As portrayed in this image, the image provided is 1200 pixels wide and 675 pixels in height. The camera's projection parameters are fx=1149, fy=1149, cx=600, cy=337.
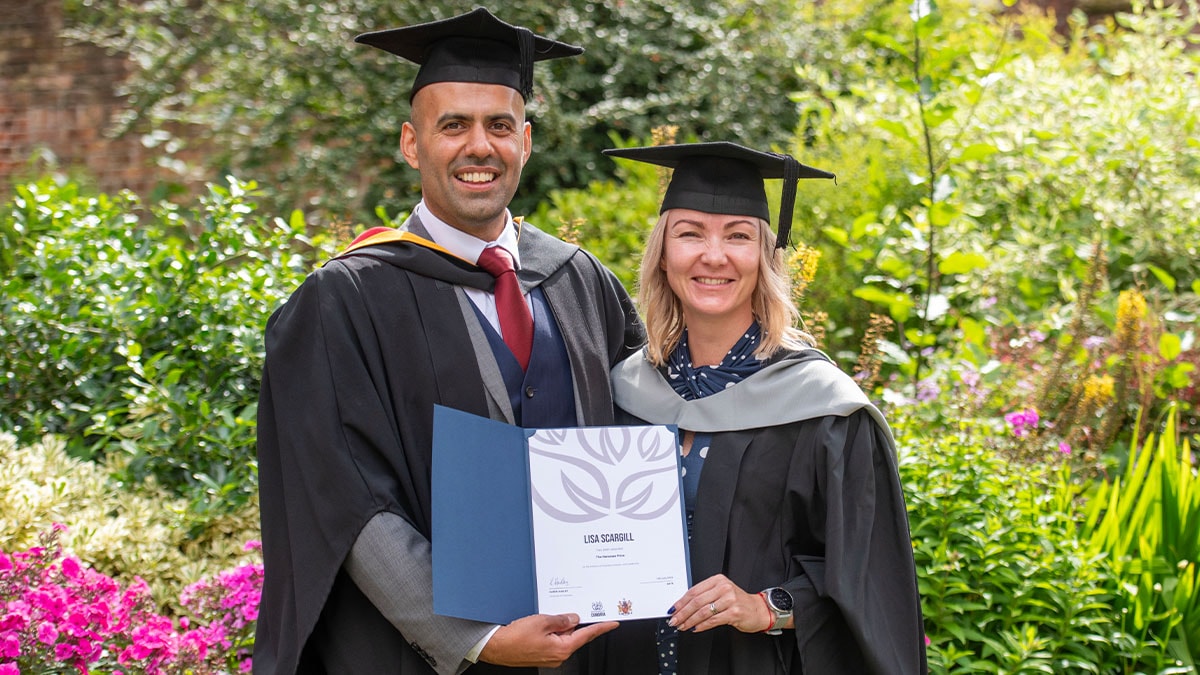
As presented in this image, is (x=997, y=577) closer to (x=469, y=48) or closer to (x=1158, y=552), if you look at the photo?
(x=1158, y=552)

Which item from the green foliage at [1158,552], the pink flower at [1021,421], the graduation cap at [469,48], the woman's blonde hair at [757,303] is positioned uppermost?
the graduation cap at [469,48]

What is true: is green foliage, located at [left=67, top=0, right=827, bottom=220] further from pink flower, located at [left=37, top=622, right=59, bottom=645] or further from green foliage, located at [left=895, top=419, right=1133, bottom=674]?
pink flower, located at [left=37, top=622, right=59, bottom=645]

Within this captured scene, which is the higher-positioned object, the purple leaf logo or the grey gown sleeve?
the purple leaf logo

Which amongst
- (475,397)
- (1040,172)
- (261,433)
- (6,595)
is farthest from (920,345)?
(6,595)

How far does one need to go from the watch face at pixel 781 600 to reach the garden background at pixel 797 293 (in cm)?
104

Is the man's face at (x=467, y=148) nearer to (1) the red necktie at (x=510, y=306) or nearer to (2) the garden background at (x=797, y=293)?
(1) the red necktie at (x=510, y=306)

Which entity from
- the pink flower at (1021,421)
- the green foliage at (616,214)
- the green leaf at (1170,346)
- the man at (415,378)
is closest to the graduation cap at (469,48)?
the man at (415,378)

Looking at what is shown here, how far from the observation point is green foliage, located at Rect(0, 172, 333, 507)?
3.58m

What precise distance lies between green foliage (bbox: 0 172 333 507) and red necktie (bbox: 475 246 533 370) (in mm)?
1309

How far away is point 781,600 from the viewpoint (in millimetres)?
2254

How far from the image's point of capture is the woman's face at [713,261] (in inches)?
96.7

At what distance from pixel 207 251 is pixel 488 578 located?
91.3 inches

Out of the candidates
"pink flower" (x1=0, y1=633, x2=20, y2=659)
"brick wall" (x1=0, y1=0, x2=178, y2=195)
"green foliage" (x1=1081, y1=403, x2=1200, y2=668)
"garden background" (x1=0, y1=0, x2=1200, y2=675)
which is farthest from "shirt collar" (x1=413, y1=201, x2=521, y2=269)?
"brick wall" (x1=0, y1=0, x2=178, y2=195)

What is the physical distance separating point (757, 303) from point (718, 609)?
0.72m
